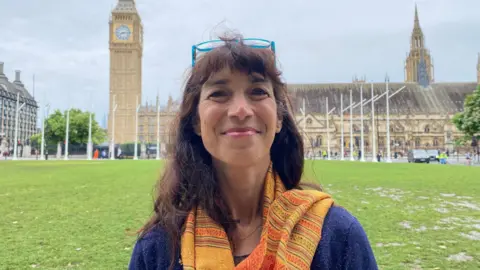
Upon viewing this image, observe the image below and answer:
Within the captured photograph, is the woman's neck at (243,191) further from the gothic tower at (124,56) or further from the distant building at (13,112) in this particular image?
the gothic tower at (124,56)

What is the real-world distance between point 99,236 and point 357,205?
5075mm

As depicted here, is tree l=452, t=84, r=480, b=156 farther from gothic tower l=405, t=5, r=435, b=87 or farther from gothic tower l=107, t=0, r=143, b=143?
gothic tower l=107, t=0, r=143, b=143

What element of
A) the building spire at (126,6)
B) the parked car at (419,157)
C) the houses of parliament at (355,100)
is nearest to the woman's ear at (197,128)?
the parked car at (419,157)

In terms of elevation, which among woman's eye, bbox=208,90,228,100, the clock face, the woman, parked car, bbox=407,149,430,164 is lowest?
parked car, bbox=407,149,430,164

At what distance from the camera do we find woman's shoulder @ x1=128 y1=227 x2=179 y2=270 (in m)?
1.26

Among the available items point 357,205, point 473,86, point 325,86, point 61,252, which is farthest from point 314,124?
point 61,252

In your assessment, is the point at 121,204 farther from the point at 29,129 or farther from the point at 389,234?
the point at 29,129

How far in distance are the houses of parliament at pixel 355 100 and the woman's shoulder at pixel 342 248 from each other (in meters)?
60.6

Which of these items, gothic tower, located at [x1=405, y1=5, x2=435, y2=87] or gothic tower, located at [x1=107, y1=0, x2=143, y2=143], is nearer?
gothic tower, located at [x1=405, y1=5, x2=435, y2=87]

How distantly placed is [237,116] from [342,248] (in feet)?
1.85

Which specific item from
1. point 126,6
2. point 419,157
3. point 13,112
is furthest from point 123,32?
point 419,157

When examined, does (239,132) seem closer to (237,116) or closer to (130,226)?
(237,116)

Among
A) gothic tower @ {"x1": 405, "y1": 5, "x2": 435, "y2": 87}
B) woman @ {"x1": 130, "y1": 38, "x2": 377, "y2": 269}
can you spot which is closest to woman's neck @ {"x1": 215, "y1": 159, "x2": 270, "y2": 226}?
woman @ {"x1": 130, "y1": 38, "x2": 377, "y2": 269}

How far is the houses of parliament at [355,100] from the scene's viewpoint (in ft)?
203
